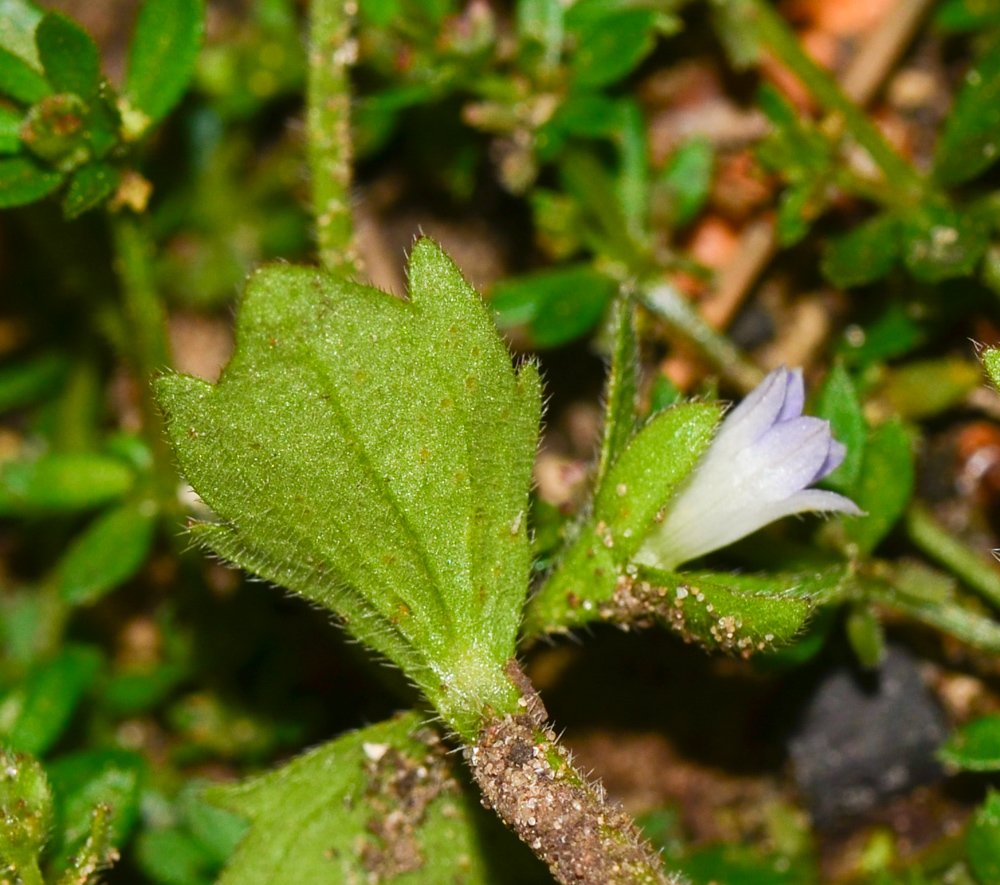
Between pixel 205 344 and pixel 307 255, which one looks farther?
pixel 205 344

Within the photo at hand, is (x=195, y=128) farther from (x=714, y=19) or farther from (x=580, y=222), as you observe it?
(x=714, y=19)

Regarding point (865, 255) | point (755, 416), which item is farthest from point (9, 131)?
point (865, 255)

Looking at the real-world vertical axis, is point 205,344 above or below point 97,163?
below

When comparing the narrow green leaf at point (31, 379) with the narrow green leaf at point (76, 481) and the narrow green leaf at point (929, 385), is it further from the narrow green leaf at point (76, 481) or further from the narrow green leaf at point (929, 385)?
the narrow green leaf at point (929, 385)

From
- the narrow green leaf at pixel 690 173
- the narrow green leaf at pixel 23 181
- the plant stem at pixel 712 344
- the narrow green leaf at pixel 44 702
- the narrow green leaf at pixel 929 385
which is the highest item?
the narrow green leaf at pixel 23 181

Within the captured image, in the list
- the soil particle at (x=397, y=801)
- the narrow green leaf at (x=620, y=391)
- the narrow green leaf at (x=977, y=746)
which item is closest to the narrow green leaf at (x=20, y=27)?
the narrow green leaf at (x=620, y=391)

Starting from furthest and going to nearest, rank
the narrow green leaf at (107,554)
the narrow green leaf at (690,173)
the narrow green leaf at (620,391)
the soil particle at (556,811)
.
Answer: the narrow green leaf at (690,173) → the narrow green leaf at (107,554) → the narrow green leaf at (620,391) → the soil particle at (556,811)

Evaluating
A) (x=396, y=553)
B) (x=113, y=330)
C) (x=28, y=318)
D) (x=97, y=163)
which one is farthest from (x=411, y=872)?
(x=28, y=318)
